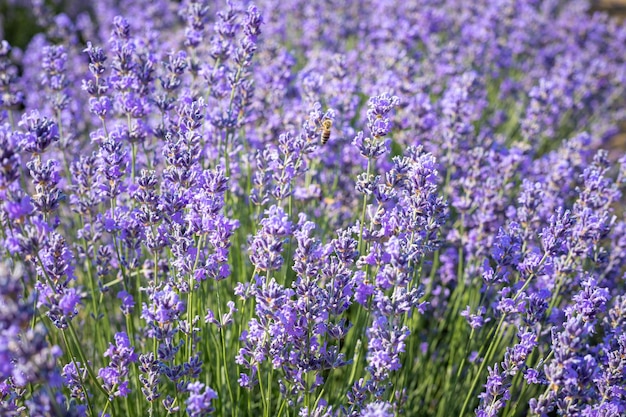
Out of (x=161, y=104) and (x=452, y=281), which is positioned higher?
(x=161, y=104)

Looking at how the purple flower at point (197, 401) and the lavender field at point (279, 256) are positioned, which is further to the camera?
the lavender field at point (279, 256)

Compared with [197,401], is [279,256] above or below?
above

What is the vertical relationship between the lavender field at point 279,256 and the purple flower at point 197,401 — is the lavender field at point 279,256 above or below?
above

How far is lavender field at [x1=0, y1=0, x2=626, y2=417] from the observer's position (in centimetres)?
194

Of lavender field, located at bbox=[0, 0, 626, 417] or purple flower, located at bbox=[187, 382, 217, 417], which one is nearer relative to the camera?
purple flower, located at bbox=[187, 382, 217, 417]

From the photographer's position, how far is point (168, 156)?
6.96 feet

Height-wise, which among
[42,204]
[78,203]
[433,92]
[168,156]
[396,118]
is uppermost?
[433,92]

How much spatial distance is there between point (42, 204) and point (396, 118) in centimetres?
218

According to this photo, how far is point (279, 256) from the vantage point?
1.89 meters

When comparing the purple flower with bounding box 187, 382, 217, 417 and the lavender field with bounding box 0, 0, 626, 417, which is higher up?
the lavender field with bounding box 0, 0, 626, 417

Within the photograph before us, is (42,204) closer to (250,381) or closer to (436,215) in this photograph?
(250,381)

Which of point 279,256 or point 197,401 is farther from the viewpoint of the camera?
point 279,256

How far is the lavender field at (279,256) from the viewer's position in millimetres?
1936

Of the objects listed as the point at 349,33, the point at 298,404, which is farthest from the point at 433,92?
the point at 298,404
